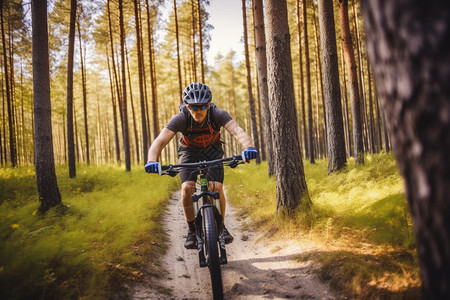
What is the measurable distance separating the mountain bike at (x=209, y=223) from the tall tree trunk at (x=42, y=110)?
15.6ft

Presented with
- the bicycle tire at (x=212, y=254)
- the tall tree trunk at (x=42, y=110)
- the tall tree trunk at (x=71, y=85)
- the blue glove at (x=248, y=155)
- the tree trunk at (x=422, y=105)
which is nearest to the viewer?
the tree trunk at (x=422, y=105)

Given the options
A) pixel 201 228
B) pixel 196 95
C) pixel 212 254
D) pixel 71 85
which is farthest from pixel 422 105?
pixel 71 85

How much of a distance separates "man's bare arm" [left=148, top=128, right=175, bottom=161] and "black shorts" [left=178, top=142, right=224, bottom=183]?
1.60ft

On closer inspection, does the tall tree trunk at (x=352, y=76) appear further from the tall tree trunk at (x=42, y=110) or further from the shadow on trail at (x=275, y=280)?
the tall tree trunk at (x=42, y=110)

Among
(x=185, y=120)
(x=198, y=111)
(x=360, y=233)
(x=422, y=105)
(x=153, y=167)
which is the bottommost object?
(x=360, y=233)

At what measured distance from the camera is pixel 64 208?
6.30 metres

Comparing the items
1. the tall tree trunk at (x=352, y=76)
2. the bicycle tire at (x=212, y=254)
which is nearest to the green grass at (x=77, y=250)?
the bicycle tire at (x=212, y=254)

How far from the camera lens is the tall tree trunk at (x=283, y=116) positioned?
536cm

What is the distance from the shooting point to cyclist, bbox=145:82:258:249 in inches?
151

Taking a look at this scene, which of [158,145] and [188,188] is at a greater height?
[158,145]

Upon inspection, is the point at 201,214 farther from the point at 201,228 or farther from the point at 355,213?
the point at 355,213

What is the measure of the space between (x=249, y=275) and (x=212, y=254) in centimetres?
119

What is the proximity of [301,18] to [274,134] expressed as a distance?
15062 millimetres

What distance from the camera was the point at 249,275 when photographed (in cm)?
391
